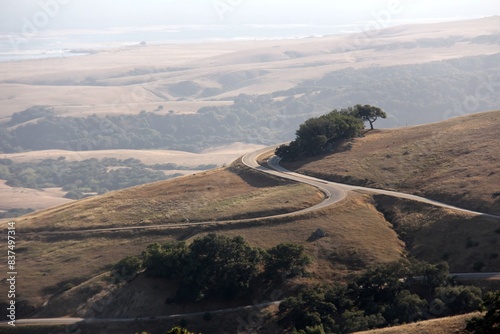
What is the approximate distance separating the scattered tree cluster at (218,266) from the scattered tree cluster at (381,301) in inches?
231

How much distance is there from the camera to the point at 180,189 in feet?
402

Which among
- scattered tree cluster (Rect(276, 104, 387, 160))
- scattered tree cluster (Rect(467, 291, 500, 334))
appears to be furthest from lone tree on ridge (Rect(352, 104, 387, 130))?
scattered tree cluster (Rect(467, 291, 500, 334))

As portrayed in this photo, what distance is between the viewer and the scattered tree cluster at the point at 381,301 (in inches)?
2803

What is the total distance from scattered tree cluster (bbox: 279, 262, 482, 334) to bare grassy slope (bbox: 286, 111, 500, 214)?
61.6 feet

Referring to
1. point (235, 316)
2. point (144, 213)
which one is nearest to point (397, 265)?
point (235, 316)

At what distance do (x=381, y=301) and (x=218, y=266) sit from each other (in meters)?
19.8

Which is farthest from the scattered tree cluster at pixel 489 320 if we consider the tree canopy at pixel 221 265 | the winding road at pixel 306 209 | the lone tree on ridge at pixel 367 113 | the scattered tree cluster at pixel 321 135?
the lone tree on ridge at pixel 367 113

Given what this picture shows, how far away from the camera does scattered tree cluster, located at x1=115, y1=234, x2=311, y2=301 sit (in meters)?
84.8

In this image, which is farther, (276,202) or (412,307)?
(276,202)

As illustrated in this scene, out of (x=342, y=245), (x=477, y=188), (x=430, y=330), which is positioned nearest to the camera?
(x=430, y=330)

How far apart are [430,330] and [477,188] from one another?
158 feet

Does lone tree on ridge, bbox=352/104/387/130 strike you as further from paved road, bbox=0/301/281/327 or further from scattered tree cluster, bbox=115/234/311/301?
paved road, bbox=0/301/281/327

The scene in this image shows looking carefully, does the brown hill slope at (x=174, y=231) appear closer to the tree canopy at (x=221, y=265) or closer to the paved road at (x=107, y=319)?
the paved road at (x=107, y=319)

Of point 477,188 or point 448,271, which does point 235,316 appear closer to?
point 448,271
